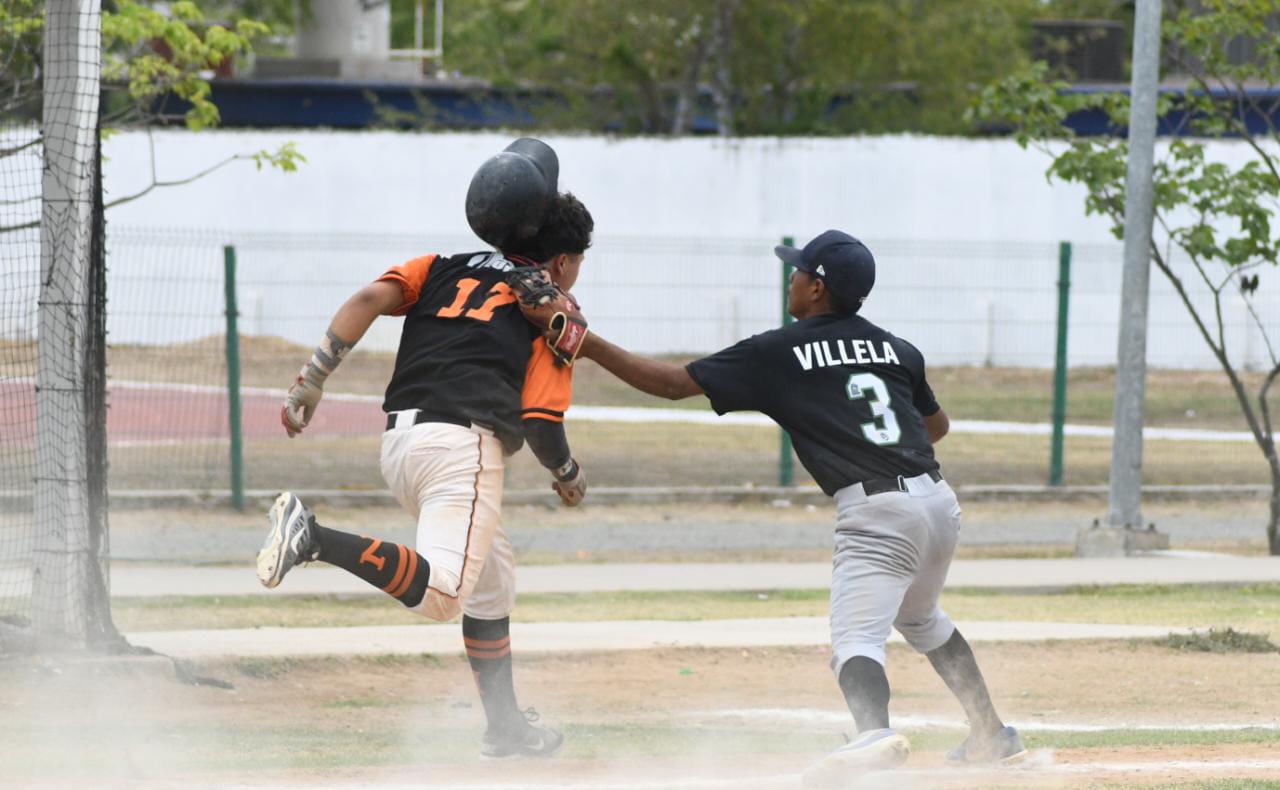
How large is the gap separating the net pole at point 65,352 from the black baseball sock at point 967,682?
14.6ft

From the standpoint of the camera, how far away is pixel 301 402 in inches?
247

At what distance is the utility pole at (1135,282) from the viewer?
13.7 metres

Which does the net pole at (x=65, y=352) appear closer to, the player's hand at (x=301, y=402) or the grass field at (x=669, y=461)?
the player's hand at (x=301, y=402)

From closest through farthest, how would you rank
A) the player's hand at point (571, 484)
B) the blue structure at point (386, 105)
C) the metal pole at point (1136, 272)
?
the player's hand at point (571, 484)
the metal pole at point (1136, 272)
the blue structure at point (386, 105)

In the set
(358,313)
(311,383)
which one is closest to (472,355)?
(358,313)

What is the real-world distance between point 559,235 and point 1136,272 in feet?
28.0

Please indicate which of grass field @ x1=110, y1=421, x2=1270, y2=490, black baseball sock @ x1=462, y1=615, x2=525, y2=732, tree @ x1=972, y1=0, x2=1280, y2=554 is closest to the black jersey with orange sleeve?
black baseball sock @ x1=462, y1=615, x2=525, y2=732

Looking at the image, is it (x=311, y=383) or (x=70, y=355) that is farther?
(x=70, y=355)

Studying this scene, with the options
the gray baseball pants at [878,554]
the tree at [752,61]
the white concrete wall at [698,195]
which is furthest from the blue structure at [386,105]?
the gray baseball pants at [878,554]

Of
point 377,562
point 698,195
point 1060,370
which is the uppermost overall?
point 698,195

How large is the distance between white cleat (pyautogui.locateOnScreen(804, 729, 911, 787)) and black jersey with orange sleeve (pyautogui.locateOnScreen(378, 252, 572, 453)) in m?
1.57

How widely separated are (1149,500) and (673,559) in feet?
18.8

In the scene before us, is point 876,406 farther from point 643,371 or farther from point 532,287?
point 532,287

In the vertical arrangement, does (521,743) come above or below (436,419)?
below
